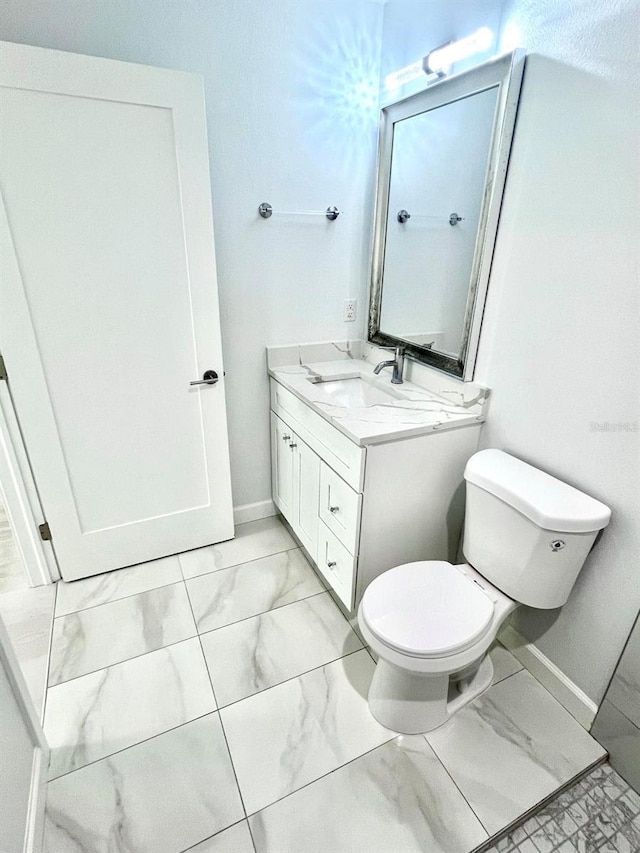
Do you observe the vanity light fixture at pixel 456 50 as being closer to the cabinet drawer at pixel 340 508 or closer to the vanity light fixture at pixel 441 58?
the vanity light fixture at pixel 441 58

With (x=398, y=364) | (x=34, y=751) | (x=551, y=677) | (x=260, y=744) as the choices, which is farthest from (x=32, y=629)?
(x=551, y=677)

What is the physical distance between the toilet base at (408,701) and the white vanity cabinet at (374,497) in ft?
1.10

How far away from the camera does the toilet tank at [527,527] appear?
1255mm

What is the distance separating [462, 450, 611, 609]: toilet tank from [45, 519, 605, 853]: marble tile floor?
0.48 m

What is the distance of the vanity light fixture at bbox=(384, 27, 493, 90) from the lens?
4.71 feet

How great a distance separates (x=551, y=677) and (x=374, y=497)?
890 mm

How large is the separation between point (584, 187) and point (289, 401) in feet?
4.16

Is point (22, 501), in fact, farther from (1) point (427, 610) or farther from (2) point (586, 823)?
(2) point (586, 823)

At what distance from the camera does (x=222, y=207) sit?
180 centimetres

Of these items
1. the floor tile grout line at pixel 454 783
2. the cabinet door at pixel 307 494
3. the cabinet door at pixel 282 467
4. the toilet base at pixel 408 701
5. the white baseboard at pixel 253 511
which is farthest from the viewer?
the white baseboard at pixel 253 511

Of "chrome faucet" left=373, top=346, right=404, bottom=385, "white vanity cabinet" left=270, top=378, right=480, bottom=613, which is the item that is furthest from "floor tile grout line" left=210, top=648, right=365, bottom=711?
"chrome faucet" left=373, top=346, right=404, bottom=385

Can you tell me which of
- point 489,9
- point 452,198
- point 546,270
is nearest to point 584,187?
point 546,270

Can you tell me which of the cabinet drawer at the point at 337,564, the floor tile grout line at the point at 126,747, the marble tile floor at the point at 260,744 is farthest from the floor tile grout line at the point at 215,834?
the cabinet drawer at the point at 337,564

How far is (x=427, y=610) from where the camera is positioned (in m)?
1.31
